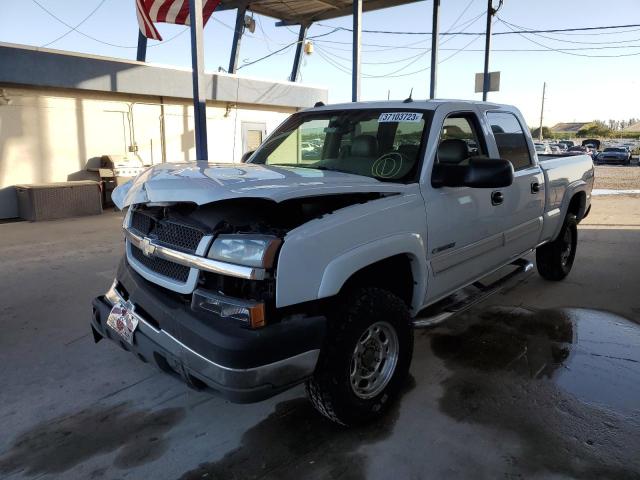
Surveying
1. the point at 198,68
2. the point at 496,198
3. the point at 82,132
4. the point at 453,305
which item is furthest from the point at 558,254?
the point at 82,132

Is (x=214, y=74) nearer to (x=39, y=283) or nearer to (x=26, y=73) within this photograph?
(x=26, y=73)

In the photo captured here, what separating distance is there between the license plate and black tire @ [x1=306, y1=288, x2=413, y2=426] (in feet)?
3.32

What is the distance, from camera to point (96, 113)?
38.1ft

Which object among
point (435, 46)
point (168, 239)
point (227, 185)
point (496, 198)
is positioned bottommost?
point (168, 239)

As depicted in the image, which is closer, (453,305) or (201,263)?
(201,263)

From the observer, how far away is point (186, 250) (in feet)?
8.59

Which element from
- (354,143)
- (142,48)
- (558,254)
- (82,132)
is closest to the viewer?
(354,143)

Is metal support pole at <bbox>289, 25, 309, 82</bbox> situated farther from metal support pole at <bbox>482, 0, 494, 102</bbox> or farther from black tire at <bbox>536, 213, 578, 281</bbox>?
black tire at <bbox>536, 213, 578, 281</bbox>

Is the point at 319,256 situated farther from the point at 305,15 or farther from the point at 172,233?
the point at 305,15

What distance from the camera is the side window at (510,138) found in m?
4.42

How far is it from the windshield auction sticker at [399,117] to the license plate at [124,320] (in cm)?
223

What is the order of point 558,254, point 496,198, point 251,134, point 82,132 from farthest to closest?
point 251,134, point 82,132, point 558,254, point 496,198

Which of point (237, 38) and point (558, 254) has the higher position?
point (237, 38)

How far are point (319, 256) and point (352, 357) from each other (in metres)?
0.63
